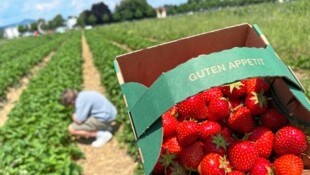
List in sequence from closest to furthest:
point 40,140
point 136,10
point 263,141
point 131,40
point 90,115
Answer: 1. point 263,141
2. point 40,140
3. point 90,115
4. point 131,40
5. point 136,10

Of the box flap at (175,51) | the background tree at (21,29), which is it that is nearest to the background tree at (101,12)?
the background tree at (21,29)

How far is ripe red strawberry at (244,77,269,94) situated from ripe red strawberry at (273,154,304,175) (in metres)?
0.36

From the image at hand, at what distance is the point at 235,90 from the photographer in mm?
2131

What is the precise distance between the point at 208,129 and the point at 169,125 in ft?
0.60

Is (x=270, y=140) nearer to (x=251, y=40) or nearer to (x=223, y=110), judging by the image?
(x=223, y=110)

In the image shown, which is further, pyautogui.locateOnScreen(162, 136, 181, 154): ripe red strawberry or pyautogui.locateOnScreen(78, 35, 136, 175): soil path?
pyautogui.locateOnScreen(78, 35, 136, 175): soil path

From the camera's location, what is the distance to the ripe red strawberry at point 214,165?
1815mm

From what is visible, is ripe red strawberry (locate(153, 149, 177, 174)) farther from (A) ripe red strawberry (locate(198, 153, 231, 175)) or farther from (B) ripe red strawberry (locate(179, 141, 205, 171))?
(A) ripe red strawberry (locate(198, 153, 231, 175))

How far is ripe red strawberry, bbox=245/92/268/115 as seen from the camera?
6.66 ft

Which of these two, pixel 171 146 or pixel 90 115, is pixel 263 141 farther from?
pixel 90 115

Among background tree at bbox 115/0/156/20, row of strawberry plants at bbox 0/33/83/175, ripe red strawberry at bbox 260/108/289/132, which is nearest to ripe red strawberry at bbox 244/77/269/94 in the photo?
ripe red strawberry at bbox 260/108/289/132

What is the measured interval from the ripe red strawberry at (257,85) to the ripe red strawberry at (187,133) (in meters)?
0.32

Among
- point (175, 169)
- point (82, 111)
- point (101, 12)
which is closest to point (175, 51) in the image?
point (175, 169)

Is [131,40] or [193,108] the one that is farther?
[131,40]
